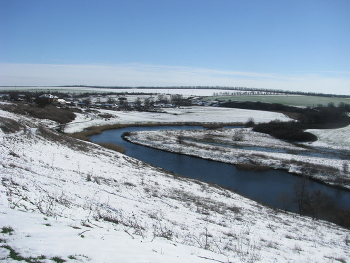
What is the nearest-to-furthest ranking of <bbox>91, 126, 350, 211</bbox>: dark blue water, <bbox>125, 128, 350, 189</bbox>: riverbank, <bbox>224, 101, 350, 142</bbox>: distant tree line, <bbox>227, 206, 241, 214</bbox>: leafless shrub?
<bbox>227, 206, 241, 214</bbox>: leafless shrub
<bbox>91, 126, 350, 211</bbox>: dark blue water
<bbox>125, 128, 350, 189</bbox>: riverbank
<bbox>224, 101, 350, 142</bbox>: distant tree line

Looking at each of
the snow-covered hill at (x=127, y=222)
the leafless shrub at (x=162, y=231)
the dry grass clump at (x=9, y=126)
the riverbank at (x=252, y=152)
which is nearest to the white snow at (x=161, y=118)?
the riverbank at (x=252, y=152)

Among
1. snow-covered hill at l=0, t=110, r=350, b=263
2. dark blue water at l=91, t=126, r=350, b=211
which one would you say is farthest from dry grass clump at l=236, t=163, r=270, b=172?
snow-covered hill at l=0, t=110, r=350, b=263

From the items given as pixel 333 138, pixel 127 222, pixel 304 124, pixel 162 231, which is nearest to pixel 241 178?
pixel 162 231

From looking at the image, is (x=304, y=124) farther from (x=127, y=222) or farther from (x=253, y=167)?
(x=127, y=222)

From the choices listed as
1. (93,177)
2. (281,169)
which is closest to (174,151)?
(281,169)

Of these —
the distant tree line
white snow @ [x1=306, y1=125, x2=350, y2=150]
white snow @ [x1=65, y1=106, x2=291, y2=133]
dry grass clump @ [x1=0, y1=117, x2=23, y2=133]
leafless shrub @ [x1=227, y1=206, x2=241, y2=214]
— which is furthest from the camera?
white snow @ [x1=65, y1=106, x2=291, y2=133]

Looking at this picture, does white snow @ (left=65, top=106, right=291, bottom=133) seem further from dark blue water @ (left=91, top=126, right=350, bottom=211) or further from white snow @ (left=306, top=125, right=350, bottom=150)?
dark blue water @ (left=91, top=126, right=350, bottom=211)
